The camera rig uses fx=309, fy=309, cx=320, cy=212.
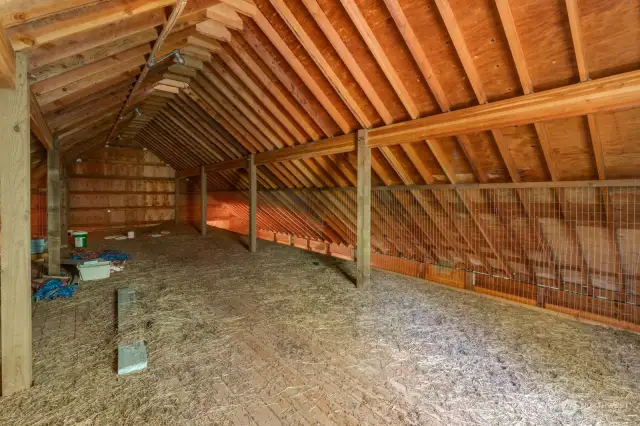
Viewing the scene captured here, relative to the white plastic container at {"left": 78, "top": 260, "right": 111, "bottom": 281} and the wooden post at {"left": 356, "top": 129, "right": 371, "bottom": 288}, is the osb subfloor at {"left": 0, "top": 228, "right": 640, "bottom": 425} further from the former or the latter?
the white plastic container at {"left": 78, "top": 260, "right": 111, "bottom": 281}

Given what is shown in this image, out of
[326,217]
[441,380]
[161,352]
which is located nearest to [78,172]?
[326,217]

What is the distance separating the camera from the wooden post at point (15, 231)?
5.98ft

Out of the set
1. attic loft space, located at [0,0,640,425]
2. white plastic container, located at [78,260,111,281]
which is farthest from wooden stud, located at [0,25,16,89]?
white plastic container, located at [78,260,111,281]

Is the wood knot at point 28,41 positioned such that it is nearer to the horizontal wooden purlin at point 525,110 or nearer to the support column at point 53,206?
the horizontal wooden purlin at point 525,110

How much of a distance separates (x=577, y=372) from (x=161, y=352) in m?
3.00

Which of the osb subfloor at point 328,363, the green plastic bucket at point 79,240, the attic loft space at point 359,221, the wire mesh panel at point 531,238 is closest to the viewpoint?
the osb subfloor at point 328,363

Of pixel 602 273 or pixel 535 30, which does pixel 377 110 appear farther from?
pixel 602 273

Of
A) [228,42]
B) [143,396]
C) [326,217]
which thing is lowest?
[143,396]

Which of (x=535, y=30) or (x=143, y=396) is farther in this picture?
(x=535, y=30)

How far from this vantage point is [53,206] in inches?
185

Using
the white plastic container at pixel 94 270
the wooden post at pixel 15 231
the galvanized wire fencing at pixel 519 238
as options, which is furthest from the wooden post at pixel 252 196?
the wooden post at pixel 15 231

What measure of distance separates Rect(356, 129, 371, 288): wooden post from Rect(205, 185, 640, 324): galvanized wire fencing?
3.33 ft

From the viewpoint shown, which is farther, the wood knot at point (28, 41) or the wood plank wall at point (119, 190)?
the wood plank wall at point (119, 190)

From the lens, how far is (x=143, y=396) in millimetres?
1848
